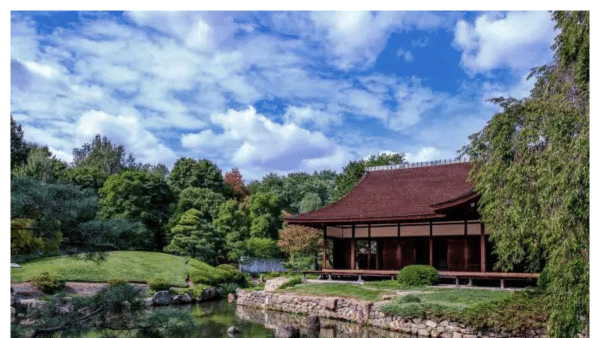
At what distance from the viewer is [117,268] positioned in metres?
16.4

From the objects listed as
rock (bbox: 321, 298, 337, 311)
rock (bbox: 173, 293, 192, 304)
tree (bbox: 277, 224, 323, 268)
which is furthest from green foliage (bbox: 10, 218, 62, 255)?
tree (bbox: 277, 224, 323, 268)

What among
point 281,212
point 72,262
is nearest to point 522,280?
point 72,262

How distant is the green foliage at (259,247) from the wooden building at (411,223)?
671 cm

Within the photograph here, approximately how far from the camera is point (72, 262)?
15664mm

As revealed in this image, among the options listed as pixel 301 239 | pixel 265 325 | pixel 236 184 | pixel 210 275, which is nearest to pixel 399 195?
pixel 301 239

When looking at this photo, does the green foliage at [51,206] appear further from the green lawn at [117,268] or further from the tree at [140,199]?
the tree at [140,199]

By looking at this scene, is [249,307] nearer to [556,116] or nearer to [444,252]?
[444,252]

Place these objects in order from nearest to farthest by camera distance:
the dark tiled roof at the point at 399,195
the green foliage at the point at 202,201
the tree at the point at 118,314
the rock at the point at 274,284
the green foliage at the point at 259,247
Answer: the tree at the point at 118,314 < the dark tiled roof at the point at 399,195 < the rock at the point at 274,284 < the green foliage at the point at 259,247 < the green foliage at the point at 202,201

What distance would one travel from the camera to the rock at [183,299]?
48.0ft

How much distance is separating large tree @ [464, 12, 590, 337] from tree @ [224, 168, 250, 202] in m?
23.4

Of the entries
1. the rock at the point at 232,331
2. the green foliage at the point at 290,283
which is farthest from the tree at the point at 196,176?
the rock at the point at 232,331
